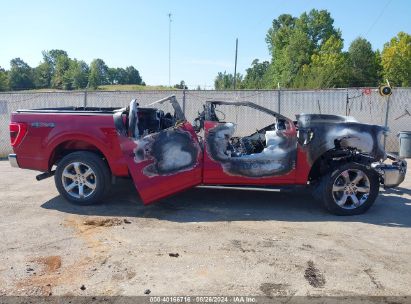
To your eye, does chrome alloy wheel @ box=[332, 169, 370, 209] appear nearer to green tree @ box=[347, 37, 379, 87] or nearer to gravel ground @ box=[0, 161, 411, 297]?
gravel ground @ box=[0, 161, 411, 297]

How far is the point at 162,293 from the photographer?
3.79 meters

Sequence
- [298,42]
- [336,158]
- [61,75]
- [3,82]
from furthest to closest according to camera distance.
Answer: [61,75]
[3,82]
[298,42]
[336,158]

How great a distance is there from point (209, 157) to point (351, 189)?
7.01 ft

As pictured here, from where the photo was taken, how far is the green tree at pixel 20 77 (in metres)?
104

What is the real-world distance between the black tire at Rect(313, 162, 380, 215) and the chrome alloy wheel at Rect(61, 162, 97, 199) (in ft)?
11.4

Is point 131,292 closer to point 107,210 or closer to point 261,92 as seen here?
point 107,210

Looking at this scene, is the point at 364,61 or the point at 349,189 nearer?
the point at 349,189

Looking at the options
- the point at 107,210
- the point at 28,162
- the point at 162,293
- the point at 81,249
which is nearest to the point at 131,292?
the point at 162,293

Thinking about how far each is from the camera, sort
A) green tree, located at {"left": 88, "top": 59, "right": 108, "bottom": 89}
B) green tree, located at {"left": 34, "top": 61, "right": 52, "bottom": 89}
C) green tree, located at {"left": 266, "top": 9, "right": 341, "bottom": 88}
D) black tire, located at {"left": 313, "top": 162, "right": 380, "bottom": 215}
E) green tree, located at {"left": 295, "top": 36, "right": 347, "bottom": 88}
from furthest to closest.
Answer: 1. green tree, located at {"left": 34, "top": 61, "right": 52, "bottom": 89}
2. green tree, located at {"left": 88, "top": 59, "right": 108, "bottom": 89}
3. green tree, located at {"left": 266, "top": 9, "right": 341, "bottom": 88}
4. green tree, located at {"left": 295, "top": 36, "right": 347, "bottom": 88}
5. black tire, located at {"left": 313, "top": 162, "right": 380, "bottom": 215}

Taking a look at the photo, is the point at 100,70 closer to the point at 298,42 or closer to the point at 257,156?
the point at 298,42

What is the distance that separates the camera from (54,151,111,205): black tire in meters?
6.61

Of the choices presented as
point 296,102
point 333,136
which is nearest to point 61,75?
point 296,102

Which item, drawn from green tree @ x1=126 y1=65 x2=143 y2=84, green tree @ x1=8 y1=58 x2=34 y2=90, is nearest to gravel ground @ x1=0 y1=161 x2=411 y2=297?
green tree @ x1=8 y1=58 x2=34 y2=90

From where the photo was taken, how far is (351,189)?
6.37 meters
